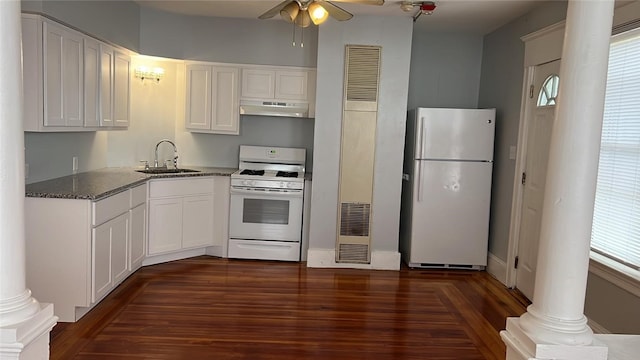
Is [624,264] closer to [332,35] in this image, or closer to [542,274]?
[542,274]

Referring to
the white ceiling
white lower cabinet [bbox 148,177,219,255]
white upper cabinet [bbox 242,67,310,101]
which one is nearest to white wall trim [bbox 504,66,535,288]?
the white ceiling

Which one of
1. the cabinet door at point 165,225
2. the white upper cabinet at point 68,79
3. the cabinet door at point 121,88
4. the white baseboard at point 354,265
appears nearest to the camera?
the white upper cabinet at point 68,79

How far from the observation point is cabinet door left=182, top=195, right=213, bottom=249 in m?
5.12

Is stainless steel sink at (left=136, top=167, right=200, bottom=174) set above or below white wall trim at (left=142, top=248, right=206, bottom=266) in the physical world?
above

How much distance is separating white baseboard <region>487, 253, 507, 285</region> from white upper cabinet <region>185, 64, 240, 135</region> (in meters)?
3.05

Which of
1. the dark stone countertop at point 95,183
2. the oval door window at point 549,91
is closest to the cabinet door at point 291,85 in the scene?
the dark stone countertop at point 95,183

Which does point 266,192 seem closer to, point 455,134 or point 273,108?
point 273,108

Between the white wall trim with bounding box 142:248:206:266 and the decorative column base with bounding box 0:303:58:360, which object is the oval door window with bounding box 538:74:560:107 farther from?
the decorative column base with bounding box 0:303:58:360

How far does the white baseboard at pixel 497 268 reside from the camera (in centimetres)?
484

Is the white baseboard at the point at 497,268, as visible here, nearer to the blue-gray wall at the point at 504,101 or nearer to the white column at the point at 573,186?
the blue-gray wall at the point at 504,101

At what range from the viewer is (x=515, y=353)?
209 centimetres

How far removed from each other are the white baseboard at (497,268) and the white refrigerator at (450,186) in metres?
0.07

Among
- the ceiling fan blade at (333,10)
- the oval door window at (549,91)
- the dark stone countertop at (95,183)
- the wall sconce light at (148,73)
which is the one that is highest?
the ceiling fan blade at (333,10)

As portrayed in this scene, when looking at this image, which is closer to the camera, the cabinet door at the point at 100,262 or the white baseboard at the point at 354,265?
the cabinet door at the point at 100,262
